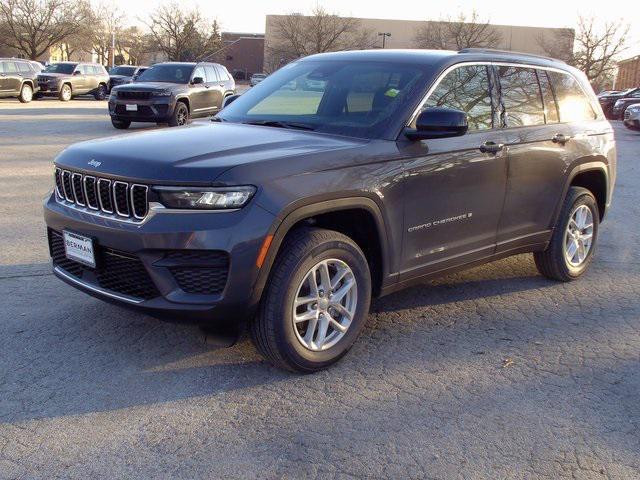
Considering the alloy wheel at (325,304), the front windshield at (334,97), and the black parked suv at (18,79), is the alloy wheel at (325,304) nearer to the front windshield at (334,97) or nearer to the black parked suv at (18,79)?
the front windshield at (334,97)

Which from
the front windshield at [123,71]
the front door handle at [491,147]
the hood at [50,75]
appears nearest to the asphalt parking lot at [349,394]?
the front door handle at [491,147]

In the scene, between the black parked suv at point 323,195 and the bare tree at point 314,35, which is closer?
the black parked suv at point 323,195

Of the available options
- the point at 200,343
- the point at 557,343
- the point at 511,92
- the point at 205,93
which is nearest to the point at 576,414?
the point at 557,343

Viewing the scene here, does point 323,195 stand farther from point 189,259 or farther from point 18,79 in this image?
point 18,79

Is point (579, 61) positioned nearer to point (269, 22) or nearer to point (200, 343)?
point (269, 22)

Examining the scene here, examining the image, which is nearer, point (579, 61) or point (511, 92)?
point (511, 92)

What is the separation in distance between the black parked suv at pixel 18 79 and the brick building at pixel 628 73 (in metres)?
54.4

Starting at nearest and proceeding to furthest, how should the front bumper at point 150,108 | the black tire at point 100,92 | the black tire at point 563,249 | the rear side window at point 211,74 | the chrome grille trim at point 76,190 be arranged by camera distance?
1. the chrome grille trim at point 76,190
2. the black tire at point 563,249
3. the front bumper at point 150,108
4. the rear side window at point 211,74
5. the black tire at point 100,92

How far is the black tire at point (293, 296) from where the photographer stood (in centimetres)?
355

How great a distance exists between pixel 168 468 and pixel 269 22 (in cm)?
7759

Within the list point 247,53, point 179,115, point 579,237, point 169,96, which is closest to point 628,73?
point 247,53

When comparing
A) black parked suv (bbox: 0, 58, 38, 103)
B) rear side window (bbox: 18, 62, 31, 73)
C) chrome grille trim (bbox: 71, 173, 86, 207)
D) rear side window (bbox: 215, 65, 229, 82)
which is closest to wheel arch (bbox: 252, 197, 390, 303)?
chrome grille trim (bbox: 71, 173, 86, 207)

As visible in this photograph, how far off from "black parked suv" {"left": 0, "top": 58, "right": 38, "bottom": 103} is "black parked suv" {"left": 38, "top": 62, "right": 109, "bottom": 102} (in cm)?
89

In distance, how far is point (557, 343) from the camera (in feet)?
14.5
